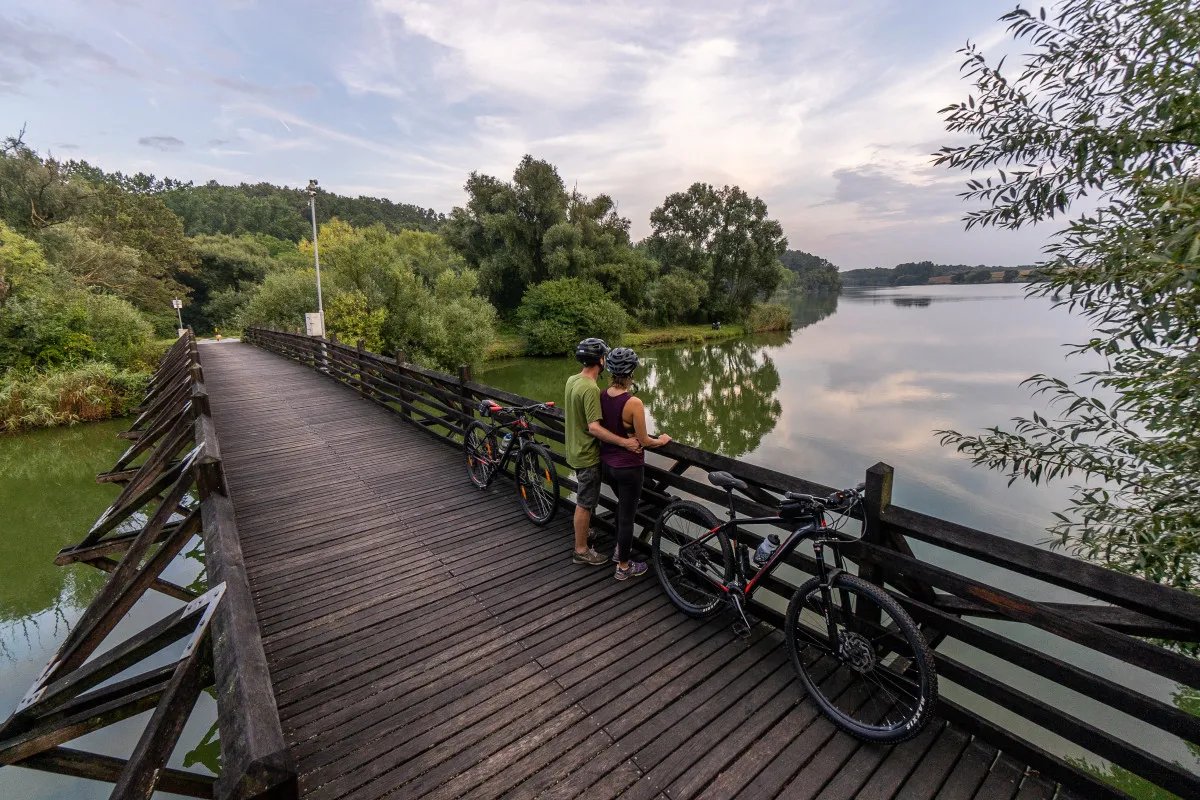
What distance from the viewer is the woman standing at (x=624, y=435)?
3607 millimetres

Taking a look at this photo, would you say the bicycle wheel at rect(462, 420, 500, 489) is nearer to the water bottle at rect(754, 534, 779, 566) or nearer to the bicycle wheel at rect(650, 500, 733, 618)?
the bicycle wheel at rect(650, 500, 733, 618)

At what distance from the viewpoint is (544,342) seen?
107 feet

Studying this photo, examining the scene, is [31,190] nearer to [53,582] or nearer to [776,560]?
[53,582]

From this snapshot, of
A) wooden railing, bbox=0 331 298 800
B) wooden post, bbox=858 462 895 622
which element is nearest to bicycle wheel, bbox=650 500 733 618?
wooden post, bbox=858 462 895 622

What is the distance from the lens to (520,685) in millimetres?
2955

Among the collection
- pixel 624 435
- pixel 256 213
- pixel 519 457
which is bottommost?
pixel 519 457

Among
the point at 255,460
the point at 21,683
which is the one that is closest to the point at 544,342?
the point at 255,460

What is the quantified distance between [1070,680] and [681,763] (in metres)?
1.76

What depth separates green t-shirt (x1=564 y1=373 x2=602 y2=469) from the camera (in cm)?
380

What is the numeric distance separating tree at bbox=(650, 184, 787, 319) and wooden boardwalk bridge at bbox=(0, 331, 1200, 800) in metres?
45.5

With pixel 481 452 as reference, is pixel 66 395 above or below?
below

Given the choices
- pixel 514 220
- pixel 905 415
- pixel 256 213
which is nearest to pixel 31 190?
pixel 514 220

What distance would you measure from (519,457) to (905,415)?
50.7ft

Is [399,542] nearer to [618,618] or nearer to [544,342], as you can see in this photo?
[618,618]
